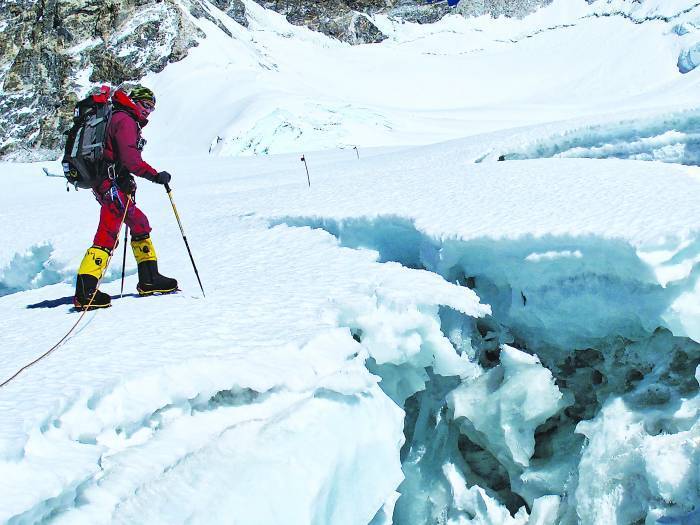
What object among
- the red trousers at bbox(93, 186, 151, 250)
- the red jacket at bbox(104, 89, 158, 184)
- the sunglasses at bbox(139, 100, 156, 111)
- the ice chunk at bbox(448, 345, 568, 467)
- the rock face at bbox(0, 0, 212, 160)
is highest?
the rock face at bbox(0, 0, 212, 160)

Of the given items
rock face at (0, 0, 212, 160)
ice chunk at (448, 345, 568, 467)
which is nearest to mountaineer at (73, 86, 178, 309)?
ice chunk at (448, 345, 568, 467)

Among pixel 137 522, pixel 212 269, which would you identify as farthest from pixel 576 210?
pixel 137 522

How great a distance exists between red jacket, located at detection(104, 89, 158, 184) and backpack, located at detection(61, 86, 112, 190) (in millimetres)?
45

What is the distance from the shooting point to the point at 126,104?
427 centimetres

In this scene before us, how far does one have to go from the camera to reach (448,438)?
13.7ft

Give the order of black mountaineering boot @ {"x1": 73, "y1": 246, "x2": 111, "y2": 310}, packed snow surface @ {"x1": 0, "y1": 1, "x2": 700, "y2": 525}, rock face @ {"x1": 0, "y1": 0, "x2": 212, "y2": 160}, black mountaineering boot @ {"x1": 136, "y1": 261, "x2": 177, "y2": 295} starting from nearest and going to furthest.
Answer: packed snow surface @ {"x1": 0, "y1": 1, "x2": 700, "y2": 525} → black mountaineering boot @ {"x1": 73, "y1": 246, "x2": 111, "y2": 310} → black mountaineering boot @ {"x1": 136, "y1": 261, "x2": 177, "y2": 295} → rock face @ {"x1": 0, "y1": 0, "x2": 212, "y2": 160}

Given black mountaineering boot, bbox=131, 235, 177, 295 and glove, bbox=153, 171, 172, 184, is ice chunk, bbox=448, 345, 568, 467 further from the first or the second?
glove, bbox=153, 171, 172, 184

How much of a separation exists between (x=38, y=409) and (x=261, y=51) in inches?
1396

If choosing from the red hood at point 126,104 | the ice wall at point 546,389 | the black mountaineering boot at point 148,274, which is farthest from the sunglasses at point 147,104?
the ice wall at point 546,389

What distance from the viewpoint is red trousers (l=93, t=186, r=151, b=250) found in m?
4.29

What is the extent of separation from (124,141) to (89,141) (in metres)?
0.28

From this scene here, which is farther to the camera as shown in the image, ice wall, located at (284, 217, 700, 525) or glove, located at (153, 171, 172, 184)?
glove, located at (153, 171, 172, 184)

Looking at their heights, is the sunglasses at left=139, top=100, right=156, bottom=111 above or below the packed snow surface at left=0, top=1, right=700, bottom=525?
above

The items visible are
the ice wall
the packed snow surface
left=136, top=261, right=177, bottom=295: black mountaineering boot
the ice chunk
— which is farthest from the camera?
left=136, top=261, right=177, bottom=295: black mountaineering boot
